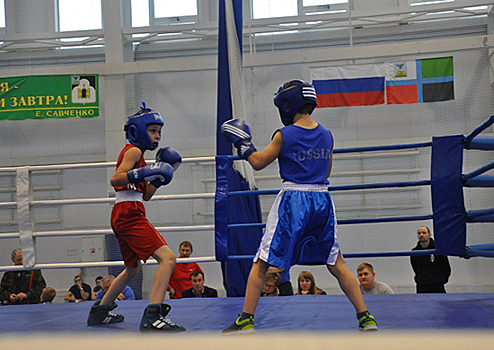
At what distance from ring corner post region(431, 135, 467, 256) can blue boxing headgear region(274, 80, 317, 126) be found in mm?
1187

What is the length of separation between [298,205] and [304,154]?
21 centimetres

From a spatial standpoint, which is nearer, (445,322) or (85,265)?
(445,322)

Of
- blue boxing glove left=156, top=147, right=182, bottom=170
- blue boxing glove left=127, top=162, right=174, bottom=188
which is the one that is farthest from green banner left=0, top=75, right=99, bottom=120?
blue boxing glove left=127, top=162, right=174, bottom=188

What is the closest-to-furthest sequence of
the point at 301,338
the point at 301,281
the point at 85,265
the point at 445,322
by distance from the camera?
the point at 301,338, the point at 445,322, the point at 85,265, the point at 301,281

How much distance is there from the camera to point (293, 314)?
2832 millimetres

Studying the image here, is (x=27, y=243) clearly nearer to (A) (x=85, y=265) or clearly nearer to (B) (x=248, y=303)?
(A) (x=85, y=265)

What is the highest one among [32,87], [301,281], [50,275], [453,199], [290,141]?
[32,87]

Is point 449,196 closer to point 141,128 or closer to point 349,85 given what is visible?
point 141,128

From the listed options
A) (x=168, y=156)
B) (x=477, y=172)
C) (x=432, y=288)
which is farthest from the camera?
(x=432, y=288)

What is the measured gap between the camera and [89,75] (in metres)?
8.53

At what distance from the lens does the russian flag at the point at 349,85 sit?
7.99 meters

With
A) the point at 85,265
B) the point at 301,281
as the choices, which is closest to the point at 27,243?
the point at 85,265

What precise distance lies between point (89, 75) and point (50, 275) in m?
3.07

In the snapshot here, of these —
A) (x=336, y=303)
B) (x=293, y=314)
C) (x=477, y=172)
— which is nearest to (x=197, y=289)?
(x=336, y=303)
